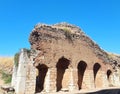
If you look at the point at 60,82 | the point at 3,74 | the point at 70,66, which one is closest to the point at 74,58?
the point at 70,66

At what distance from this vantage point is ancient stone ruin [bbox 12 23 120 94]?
17.6 metres

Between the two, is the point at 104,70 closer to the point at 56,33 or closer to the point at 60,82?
the point at 60,82

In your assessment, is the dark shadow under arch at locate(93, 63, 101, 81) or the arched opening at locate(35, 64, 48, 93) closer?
the arched opening at locate(35, 64, 48, 93)

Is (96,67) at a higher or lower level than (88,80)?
higher

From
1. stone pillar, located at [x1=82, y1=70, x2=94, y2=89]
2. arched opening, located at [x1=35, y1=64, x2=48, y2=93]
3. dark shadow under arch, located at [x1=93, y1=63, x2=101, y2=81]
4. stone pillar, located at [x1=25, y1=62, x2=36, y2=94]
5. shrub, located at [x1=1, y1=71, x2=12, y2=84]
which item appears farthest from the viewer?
shrub, located at [x1=1, y1=71, x2=12, y2=84]

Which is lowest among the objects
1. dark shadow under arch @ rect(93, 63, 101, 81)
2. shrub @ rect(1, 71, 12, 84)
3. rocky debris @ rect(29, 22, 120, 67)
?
shrub @ rect(1, 71, 12, 84)

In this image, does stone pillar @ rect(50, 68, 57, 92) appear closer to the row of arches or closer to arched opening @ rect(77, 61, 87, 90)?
the row of arches

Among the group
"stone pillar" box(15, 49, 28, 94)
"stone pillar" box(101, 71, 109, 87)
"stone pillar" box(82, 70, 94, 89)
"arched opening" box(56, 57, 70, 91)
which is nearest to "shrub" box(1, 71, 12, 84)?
"arched opening" box(56, 57, 70, 91)

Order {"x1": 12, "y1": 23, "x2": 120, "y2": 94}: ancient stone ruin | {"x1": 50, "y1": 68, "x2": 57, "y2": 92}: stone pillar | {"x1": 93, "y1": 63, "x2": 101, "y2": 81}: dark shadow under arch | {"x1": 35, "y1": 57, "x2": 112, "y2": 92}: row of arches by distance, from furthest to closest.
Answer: {"x1": 93, "y1": 63, "x2": 101, "y2": 81}: dark shadow under arch → {"x1": 35, "y1": 57, "x2": 112, "y2": 92}: row of arches → {"x1": 50, "y1": 68, "x2": 57, "y2": 92}: stone pillar → {"x1": 12, "y1": 23, "x2": 120, "y2": 94}: ancient stone ruin

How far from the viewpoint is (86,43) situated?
73.8 feet

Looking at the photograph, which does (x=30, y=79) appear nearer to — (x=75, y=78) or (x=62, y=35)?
(x=75, y=78)

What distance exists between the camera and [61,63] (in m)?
20.7

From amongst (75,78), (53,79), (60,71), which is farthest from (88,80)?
(53,79)

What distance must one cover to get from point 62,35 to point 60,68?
3130mm
